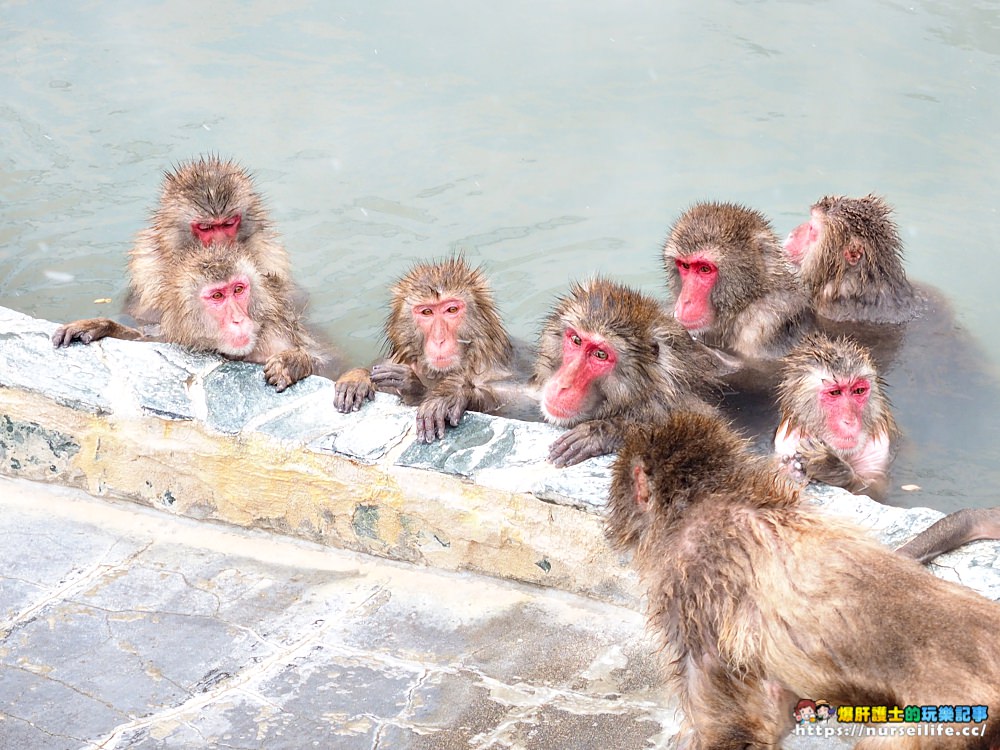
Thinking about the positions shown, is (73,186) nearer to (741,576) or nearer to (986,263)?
(986,263)

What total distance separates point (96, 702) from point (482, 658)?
3.96 ft

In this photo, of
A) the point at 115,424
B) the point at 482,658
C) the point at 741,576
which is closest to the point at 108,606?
the point at 115,424

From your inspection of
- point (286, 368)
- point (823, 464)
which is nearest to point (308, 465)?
point (286, 368)

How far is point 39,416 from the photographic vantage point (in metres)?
5.02

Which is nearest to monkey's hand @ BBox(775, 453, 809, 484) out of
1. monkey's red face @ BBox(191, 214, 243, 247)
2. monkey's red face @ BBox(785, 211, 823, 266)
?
monkey's red face @ BBox(785, 211, 823, 266)

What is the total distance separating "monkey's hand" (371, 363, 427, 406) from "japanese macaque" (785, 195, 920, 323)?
8.53 feet

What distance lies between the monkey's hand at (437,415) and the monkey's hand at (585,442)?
1.43ft

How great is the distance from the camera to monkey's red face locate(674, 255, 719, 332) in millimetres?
6484

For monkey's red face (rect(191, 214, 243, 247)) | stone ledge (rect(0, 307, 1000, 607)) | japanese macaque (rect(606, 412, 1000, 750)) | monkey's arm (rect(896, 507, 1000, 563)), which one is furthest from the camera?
monkey's red face (rect(191, 214, 243, 247))

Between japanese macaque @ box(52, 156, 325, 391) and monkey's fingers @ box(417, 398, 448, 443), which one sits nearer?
monkey's fingers @ box(417, 398, 448, 443)

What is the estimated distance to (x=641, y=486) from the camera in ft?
11.3

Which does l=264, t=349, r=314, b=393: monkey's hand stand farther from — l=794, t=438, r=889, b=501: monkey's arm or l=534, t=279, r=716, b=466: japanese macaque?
l=794, t=438, r=889, b=501: monkey's arm

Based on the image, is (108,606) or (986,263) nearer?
(108,606)

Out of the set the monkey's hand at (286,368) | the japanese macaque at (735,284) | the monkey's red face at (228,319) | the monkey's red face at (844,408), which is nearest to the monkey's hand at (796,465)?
the monkey's red face at (844,408)
